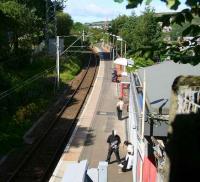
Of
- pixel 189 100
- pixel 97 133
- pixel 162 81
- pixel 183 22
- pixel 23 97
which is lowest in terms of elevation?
pixel 97 133

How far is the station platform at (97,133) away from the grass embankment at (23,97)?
9.63 ft

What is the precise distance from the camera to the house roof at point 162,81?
13.3 meters

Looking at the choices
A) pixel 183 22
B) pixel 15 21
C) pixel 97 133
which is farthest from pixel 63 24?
pixel 183 22

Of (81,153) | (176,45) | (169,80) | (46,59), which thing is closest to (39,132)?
(81,153)

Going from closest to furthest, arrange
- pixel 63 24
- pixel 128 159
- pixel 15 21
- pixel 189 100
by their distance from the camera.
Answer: pixel 189 100 → pixel 128 159 → pixel 15 21 → pixel 63 24

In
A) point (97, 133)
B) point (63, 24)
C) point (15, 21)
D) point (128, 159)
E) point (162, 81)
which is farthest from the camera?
point (63, 24)

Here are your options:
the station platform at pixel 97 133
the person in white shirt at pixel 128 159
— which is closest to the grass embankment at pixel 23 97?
the station platform at pixel 97 133

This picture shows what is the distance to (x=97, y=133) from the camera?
90.4ft

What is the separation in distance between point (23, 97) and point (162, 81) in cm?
2007

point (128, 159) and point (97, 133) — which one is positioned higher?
point (128, 159)

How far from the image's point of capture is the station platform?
1983 centimetres

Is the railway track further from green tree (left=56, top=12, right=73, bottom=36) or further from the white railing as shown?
green tree (left=56, top=12, right=73, bottom=36)

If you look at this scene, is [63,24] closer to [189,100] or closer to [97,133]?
[97,133]

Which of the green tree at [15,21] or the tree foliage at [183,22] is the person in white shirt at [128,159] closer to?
the tree foliage at [183,22]
